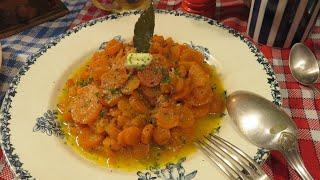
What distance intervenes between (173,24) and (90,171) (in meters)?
0.81

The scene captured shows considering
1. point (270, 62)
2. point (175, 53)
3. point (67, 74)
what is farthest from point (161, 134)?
point (270, 62)

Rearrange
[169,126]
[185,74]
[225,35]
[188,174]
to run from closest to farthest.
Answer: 1. [188,174]
2. [169,126]
3. [185,74]
4. [225,35]

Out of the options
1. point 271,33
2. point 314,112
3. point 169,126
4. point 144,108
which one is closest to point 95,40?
point 144,108

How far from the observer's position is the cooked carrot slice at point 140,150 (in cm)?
134

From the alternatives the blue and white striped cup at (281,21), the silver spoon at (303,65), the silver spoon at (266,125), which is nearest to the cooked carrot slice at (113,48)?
the silver spoon at (266,125)

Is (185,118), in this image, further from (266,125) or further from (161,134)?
(266,125)

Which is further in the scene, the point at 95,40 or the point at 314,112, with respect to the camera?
the point at 95,40

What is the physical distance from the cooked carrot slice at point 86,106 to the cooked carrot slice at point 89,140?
48 millimetres

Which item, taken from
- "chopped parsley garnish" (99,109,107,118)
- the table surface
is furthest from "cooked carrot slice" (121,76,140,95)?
the table surface

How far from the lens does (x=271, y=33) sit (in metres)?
1.70

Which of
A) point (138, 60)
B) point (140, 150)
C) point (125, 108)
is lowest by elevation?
point (140, 150)

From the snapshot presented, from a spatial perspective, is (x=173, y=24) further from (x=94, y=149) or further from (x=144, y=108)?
(x=94, y=149)

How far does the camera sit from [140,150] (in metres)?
1.35

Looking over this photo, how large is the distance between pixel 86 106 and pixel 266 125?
645 mm
